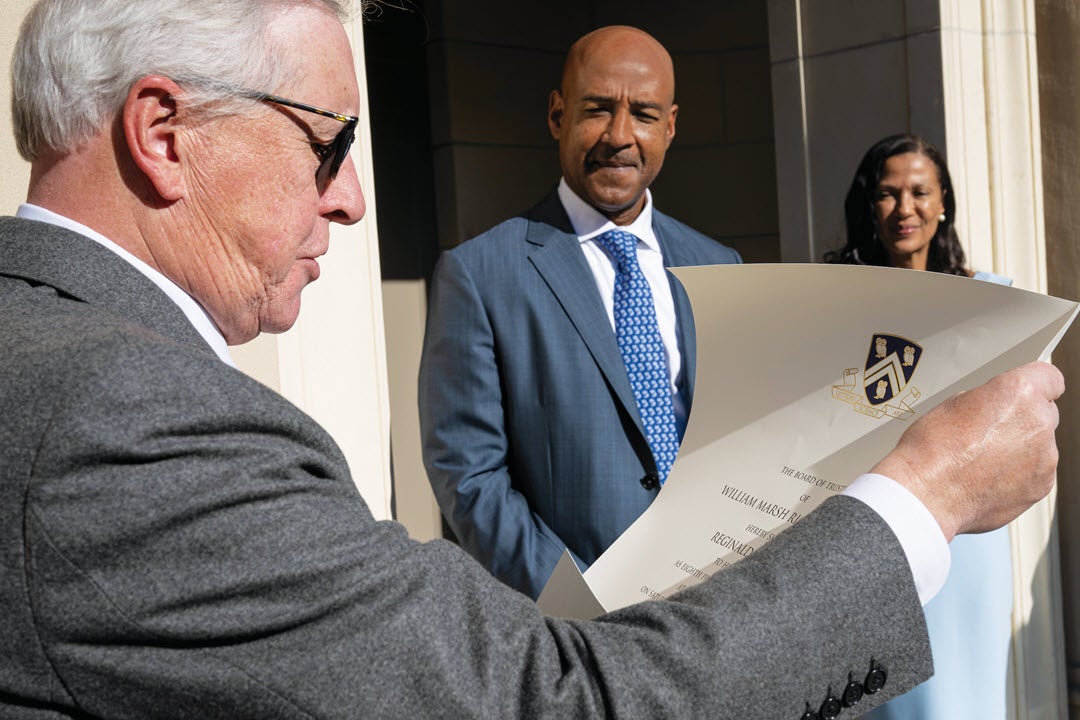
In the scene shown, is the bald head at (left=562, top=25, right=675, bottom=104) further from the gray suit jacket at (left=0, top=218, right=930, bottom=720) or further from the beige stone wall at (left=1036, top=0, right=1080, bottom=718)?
the gray suit jacket at (left=0, top=218, right=930, bottom=720)

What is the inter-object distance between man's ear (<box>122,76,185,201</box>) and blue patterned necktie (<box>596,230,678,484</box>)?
1646 mm

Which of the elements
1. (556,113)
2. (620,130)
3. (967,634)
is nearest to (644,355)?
(620,130)

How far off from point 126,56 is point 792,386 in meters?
0.75

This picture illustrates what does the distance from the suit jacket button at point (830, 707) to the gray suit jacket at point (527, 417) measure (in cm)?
149

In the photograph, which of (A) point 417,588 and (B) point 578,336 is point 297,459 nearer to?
(A) point 417,588

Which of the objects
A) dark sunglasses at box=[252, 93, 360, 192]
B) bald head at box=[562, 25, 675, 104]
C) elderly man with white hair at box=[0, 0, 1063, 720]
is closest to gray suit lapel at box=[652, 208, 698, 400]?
bald head at box=[562, 25, 675, 104]

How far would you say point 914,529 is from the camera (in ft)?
3.47

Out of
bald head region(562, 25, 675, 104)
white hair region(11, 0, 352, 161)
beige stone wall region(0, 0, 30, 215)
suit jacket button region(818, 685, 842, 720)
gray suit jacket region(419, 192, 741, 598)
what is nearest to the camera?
suit jacket button region(818, 685, 842, 720)

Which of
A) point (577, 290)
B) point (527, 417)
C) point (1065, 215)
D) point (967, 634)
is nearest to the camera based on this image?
point (527, 417)

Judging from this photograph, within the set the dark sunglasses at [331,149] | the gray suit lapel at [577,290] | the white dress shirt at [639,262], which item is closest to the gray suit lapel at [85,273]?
the dark sunglasses at [331,149]

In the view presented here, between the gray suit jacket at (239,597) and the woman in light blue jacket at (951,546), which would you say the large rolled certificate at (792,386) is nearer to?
the gray suit jacket at (239,597)

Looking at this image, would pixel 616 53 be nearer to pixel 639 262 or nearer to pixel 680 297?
pixel 639 262

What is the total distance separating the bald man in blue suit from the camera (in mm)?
2580

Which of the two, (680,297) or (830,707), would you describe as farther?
(680,297)
